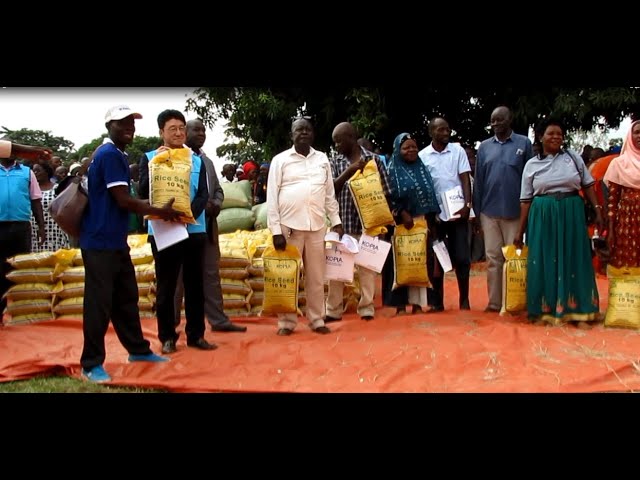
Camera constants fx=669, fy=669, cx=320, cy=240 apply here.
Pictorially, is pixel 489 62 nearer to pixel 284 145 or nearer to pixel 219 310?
pixel 219 310

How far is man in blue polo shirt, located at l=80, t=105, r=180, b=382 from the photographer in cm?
436

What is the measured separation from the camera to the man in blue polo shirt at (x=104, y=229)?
4355 mm

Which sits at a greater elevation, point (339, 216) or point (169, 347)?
point (339, 216)

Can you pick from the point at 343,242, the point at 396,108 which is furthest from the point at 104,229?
the point at 396,108

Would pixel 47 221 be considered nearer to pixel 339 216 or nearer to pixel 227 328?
pixel 227 328

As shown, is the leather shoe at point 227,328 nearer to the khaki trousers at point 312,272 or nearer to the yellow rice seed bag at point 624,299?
the khaki trousers at point 312,272

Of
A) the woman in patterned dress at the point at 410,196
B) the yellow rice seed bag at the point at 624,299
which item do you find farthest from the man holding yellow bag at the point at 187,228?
the yellow rice seed bag at the point at 624,299

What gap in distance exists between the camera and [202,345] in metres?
5.14

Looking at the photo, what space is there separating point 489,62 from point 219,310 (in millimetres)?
3126

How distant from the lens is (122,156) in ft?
14.5

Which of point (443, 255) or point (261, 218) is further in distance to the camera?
point (261, 218)

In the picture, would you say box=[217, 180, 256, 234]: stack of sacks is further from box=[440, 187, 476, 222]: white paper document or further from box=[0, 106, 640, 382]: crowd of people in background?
box=[440, 187, 476, 222]: white paper document

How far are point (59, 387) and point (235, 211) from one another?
5.92 meters

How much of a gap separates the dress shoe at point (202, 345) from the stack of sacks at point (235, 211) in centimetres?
466
